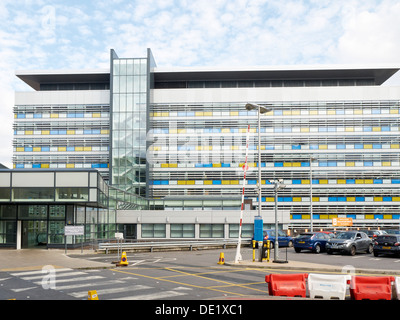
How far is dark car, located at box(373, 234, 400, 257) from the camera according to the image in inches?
1072

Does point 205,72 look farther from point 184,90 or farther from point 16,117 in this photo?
point 16,117

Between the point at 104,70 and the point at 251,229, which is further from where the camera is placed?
the point at 104,70

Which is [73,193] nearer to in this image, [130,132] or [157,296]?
[157,296]

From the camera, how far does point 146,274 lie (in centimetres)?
1862

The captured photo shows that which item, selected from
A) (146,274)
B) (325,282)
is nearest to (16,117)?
(146,274)

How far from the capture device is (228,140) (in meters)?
68.9

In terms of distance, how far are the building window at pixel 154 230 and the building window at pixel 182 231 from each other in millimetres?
1177

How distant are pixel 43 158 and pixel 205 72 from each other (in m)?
29.8

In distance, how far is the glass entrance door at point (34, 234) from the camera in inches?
1315

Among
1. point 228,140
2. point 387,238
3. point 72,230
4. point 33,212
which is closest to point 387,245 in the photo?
point 387,238

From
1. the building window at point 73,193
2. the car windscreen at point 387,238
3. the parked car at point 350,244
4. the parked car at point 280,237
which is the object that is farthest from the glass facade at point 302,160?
the car windscreen at point 387,238

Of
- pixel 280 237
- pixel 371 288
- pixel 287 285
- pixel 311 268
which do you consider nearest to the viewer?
pixel 371 288

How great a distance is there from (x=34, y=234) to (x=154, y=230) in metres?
19.4

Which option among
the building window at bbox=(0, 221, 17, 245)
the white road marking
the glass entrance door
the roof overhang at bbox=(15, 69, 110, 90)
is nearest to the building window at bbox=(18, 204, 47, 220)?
the glass entrance door
